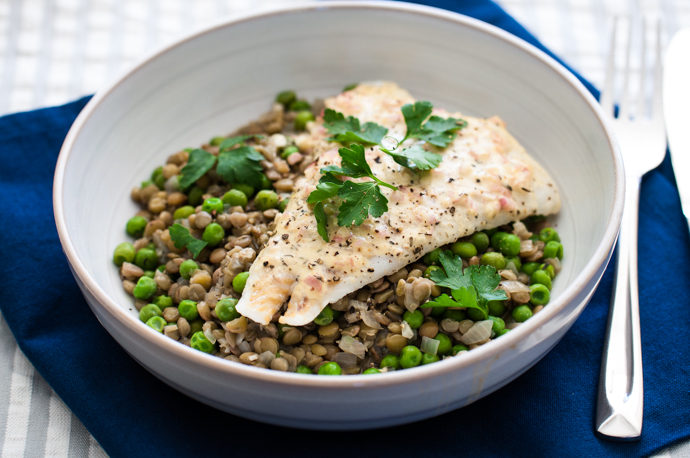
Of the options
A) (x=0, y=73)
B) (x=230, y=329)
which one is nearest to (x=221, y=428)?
A: (x=230, y=329)

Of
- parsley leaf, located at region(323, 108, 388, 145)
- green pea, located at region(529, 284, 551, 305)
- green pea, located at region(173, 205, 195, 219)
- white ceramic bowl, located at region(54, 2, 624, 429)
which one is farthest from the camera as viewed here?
green pea, located at region(173, 205, 195, 219)

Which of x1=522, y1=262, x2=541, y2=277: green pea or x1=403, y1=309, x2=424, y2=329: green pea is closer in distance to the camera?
x1=403, y1=309, x2=424, y2=329: green pea

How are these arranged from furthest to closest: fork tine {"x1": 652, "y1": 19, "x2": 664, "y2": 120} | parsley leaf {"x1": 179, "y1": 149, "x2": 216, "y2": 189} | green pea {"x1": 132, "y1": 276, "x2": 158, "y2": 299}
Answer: fork tine {"x1": 652, "y1": 19, "x2": 664, "y2": 120} < parsley leaf {"x1": 179, "y1": 149, "x2": 216, "y2": 189} < green pea {"x1": 132, "y1": 276, "x2": 158, "y2": 299}

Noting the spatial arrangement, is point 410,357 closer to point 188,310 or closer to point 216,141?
point 188,310

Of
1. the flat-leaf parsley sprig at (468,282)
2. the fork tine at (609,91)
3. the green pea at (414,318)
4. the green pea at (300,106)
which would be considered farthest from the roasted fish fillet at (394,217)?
the fork tine at (609,91)

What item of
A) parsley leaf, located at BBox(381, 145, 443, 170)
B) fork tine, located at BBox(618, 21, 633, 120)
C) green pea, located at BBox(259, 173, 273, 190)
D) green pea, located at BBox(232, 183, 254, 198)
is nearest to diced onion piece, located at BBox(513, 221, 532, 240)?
parsley leaf, located at BBox(381, 145, 443, 170)

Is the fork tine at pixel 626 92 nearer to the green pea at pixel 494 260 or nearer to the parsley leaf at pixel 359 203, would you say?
the green pea at pixel 494 260

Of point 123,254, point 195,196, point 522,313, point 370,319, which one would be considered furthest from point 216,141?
point 522,313

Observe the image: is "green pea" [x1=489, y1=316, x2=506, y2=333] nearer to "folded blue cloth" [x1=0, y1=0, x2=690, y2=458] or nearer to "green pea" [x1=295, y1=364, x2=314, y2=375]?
"folded blue cloth" [x1=0, y1=0, x2=690, y2=458]
